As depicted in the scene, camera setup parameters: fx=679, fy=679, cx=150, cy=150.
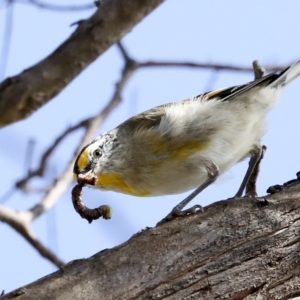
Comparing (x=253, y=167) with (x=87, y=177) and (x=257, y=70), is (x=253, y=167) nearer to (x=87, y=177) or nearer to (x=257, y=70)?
(x=257, y=70)

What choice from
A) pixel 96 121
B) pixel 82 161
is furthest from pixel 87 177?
pixel 96 121

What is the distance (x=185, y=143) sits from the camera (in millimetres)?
4348

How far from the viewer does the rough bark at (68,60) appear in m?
4.21

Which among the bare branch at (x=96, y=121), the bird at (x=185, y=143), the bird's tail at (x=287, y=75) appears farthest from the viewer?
the bare branch at (x=96, y=121)

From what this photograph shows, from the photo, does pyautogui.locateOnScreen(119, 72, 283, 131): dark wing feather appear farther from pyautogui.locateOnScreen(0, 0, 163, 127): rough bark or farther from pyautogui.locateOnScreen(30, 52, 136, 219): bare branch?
pyautogui.locateOnScreen(30, 52, 136, 219): bare branch

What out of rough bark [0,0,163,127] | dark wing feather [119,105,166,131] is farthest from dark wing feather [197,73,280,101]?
rough bark [0,0,163,127]

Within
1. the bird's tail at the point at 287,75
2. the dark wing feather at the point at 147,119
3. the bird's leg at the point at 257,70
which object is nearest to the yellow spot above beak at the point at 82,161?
the dark wing feather at the point at 147,119

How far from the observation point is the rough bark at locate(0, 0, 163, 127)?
13.8 feet

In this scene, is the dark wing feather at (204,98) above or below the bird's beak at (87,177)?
above

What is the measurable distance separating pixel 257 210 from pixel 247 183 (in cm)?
114

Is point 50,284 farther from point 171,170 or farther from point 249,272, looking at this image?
point 171,170

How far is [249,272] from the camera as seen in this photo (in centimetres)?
321

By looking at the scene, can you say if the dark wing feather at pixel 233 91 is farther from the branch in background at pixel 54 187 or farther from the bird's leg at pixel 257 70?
the branch in background at pixel 54 187

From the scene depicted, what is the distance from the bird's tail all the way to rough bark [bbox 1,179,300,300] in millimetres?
1531
